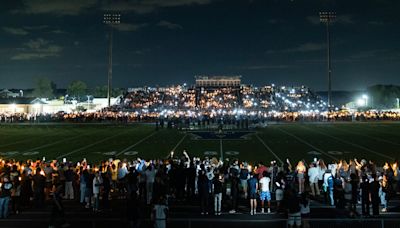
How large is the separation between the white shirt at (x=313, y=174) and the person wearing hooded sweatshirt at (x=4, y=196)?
31.7ft

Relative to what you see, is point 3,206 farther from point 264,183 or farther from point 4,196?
point 264,183

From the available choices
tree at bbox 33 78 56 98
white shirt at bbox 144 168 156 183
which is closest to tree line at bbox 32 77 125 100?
tree at bbox 33 78 56 98

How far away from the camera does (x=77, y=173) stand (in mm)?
14516

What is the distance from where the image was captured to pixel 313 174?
46.6 feet

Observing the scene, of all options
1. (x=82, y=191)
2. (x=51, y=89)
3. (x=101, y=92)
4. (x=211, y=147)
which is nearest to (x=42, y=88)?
(x=51, y=89)

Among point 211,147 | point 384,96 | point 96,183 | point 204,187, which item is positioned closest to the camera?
Answer: point 204,187

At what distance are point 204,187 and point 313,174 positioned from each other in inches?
173

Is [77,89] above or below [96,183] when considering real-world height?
above

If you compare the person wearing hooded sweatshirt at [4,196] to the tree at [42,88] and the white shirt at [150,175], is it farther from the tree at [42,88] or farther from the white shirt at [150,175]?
the tree at [42,88]

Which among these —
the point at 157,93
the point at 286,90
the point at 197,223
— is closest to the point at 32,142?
the point at 197,223

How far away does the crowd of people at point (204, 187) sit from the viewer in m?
11.3

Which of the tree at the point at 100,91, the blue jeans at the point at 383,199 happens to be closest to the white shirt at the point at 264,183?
the blue jeans at the point at 383,199

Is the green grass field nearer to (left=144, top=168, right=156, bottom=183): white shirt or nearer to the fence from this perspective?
(left=144, top=168, right=156, bottom=183): white shirt

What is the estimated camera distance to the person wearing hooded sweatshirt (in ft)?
37.8
